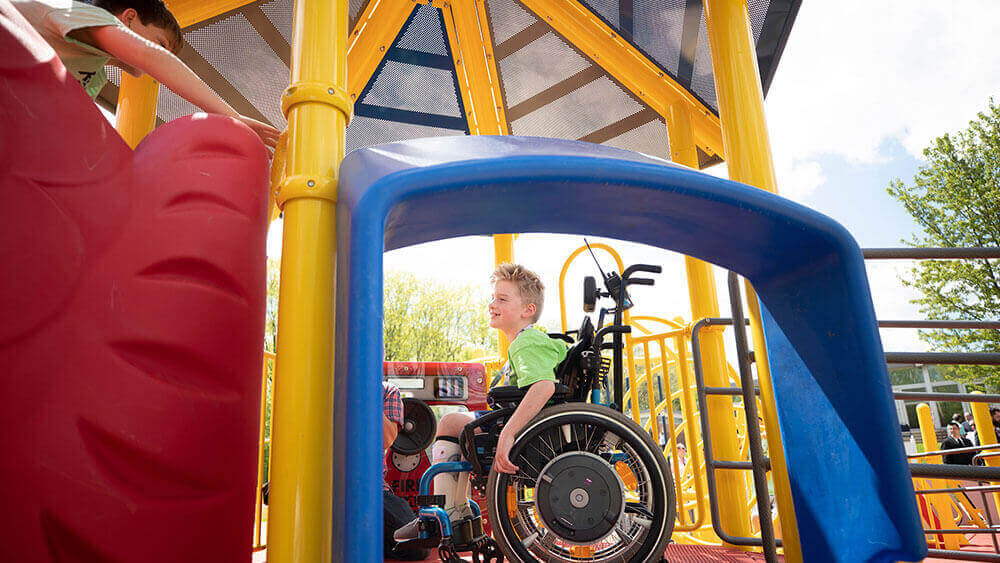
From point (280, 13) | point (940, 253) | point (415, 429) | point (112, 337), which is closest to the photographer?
point (112, 337)

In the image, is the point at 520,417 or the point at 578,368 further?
the point at 578,368

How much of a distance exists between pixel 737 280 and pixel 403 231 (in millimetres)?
1203

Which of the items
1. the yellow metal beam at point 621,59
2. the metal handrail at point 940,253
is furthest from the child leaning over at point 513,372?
the yellow metal beam at point 621,59

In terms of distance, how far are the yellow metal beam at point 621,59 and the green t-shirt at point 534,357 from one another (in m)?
2.39

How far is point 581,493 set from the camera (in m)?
1.56

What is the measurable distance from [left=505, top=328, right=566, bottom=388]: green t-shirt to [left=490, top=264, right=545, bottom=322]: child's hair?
382 mm

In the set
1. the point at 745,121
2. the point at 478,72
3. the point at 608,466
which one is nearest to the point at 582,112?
the point at 478,72

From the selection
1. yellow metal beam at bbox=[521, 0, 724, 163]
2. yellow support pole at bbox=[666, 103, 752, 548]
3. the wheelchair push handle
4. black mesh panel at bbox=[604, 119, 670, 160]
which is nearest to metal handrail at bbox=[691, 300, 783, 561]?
yellow support pole at bbox=[666, 103, 752, 548]

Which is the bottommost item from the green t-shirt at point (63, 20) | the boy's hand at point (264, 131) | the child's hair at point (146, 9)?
the boy's hand at point (264, 131)

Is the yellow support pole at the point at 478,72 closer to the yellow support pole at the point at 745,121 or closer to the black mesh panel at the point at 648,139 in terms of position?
the black mesh panel at the point at 648,139

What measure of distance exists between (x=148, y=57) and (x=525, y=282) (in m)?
1.51

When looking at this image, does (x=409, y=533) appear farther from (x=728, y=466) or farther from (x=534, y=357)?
(x=728, y=466)

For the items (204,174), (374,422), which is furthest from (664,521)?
(204,174)

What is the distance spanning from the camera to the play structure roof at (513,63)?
3.28 metres
